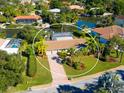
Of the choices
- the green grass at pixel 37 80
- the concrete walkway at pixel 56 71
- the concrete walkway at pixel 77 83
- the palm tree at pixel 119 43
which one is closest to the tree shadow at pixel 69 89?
the concrete walkway at pixel 77 83

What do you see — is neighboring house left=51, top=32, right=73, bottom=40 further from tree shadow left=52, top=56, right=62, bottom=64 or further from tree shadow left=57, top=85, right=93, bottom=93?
tree shadow left=57, top=85, right=93, bottom=93

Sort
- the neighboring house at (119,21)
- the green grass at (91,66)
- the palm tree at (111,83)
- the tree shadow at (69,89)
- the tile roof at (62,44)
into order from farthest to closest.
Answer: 1. the neighboring house at (119,21)
2. the tile roof at (62,44)
3. the green grass at (91,66)
4. the tree shadow at (69,89)
5. the palm tree at (111,83)

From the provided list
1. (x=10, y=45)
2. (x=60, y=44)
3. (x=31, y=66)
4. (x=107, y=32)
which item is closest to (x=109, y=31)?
(x=107, y=32)

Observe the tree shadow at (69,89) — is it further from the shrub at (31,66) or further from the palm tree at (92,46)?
the palm tree at (92,46)

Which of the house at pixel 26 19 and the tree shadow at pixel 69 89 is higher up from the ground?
the house at pixel 26 19

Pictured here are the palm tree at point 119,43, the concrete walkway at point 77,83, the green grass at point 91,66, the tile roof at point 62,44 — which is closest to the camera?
the concrete walkway at point 77,83

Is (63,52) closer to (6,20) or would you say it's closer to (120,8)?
(6,20)

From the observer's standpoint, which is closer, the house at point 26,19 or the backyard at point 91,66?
the backyard at point 91,66
